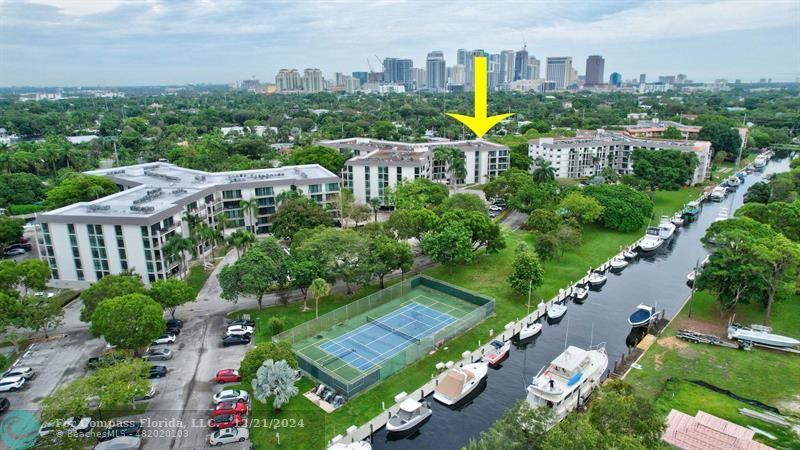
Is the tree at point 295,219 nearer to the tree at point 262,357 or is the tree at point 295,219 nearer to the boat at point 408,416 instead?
the tree at point 262,357

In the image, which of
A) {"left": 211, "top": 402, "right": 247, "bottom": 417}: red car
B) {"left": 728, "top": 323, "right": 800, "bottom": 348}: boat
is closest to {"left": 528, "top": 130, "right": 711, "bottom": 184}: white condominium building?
{"left": 728, "top": 323, "right": 800, "bottom": 348}: boat

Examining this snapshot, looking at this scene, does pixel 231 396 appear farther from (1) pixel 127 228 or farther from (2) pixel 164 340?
(1) pixel 127 228

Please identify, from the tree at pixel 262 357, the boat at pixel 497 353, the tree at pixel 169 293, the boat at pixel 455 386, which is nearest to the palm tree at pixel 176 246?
the tree at pixel 169 293

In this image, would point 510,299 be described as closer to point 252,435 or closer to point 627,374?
point 627,374

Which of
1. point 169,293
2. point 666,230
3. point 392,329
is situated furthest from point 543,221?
point 169,293

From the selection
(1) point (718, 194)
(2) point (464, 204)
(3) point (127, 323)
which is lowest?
(1) point (718, 194)

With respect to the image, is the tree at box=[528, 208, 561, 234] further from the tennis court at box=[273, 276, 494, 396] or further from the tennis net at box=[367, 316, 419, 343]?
the tennis net at box=[367, 316, 419, 343]
